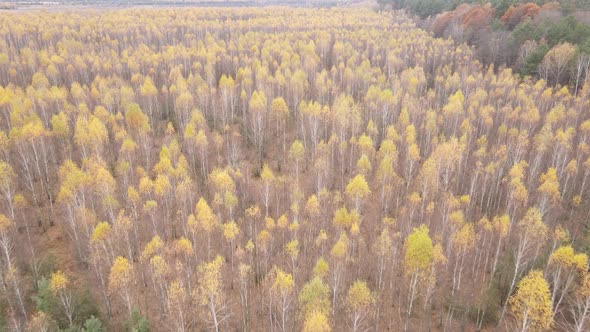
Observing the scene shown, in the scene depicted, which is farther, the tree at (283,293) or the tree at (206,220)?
the tree at (206,220)

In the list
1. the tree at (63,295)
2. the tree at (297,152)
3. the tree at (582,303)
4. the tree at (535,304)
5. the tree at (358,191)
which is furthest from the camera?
the tree at (297,152)

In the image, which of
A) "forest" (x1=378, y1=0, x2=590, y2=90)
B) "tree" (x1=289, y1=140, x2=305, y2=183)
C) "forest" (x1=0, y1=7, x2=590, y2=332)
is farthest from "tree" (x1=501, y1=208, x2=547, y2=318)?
"forest" (x1=378, y1=0, x2=590, y2=90)

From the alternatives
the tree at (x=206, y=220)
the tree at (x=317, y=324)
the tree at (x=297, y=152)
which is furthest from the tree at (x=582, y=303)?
the tree at (x=297, y=152)

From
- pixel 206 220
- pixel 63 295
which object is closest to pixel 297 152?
pixel 206 220

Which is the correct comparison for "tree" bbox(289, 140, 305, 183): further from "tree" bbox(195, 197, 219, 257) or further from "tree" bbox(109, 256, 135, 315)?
"tree" bbox(109, 256, 135, 315)

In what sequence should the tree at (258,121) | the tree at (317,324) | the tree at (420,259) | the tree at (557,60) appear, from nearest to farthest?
the tree at (317,324)
the tree at (420,259)
the tree at (258,121)
the tree at (557,60)

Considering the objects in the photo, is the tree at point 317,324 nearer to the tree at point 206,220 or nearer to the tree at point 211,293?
the tree at point 211,293

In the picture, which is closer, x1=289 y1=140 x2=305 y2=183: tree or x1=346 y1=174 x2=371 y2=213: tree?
x1=346 y1=174 x2=371 y2=213: tree

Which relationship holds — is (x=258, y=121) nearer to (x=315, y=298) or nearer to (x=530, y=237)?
(x=315, y=298)
